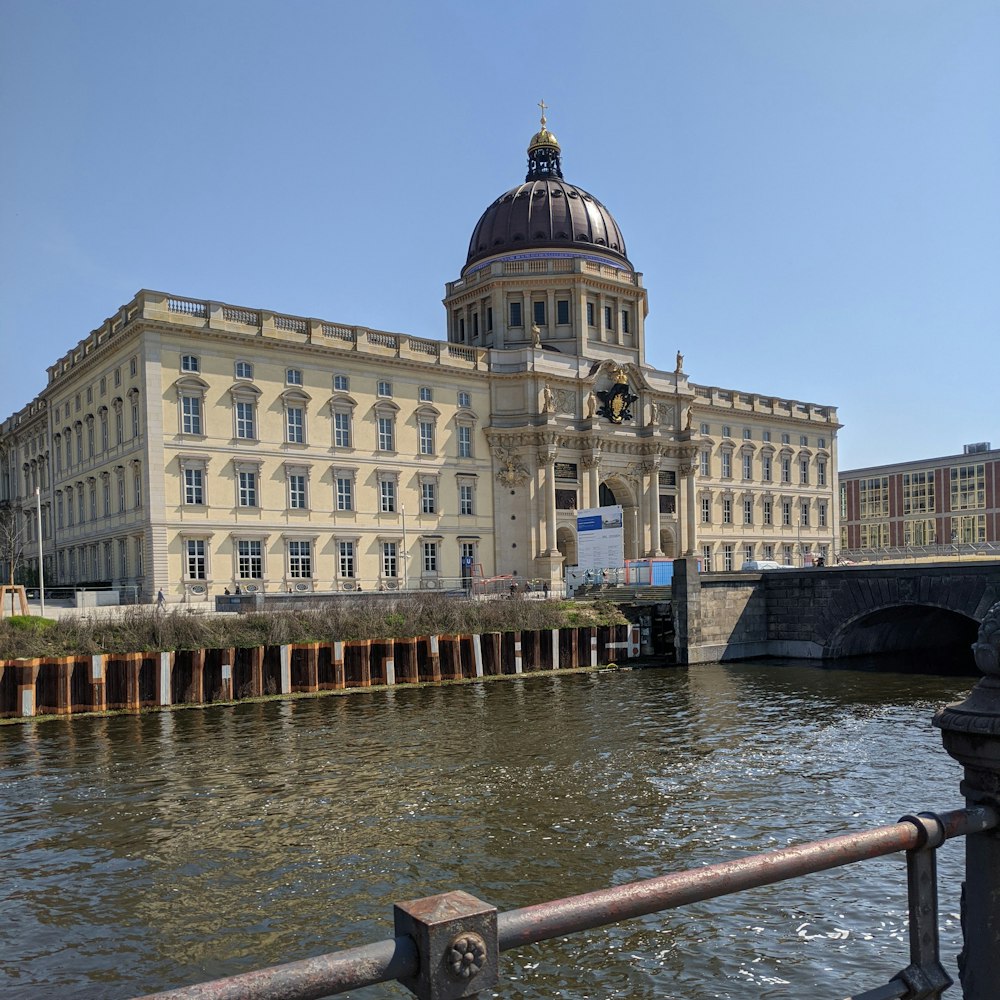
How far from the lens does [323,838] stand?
16828mm

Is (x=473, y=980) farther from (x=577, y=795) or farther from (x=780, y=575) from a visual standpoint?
(x=780, y=575)

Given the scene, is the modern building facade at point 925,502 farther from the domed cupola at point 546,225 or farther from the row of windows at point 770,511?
the domed cupola at point 546,225

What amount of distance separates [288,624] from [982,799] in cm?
3472

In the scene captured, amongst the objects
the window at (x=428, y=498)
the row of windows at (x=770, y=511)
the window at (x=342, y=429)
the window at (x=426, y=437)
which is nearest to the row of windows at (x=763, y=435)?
the row of windows at (x=770, y=511)

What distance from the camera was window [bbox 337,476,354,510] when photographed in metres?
62.6

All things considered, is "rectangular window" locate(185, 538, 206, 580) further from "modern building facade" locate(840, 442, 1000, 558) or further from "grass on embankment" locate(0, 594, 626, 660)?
"modern building facade" locate(840, 442, 1000, 558)

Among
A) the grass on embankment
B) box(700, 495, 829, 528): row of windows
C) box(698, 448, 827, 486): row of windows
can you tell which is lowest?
the grass on embankment

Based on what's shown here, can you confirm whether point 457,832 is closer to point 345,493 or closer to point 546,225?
point 345,493

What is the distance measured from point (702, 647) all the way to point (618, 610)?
498 cm

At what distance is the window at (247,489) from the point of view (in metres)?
58.5

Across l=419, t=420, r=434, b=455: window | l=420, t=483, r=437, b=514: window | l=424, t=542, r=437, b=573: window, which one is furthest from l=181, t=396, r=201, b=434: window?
l=424, t=542, r=437, b=573: window

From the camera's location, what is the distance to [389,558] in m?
64.6

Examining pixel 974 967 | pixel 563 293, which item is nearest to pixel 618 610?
pixel 563 293

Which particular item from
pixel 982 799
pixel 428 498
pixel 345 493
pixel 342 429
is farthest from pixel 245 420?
pixel 982 799
